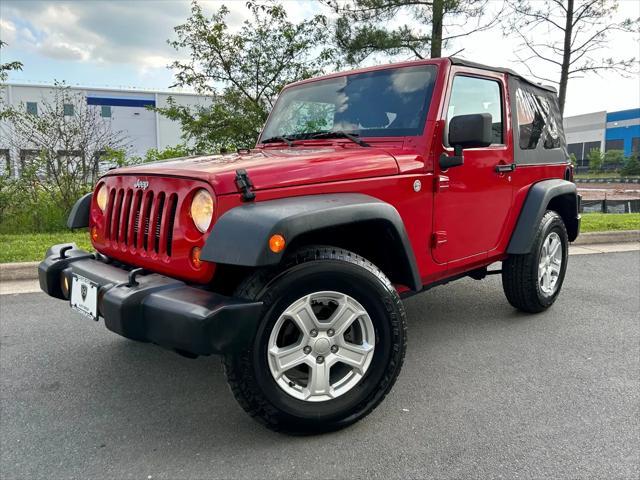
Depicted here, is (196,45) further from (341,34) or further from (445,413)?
(445,413)

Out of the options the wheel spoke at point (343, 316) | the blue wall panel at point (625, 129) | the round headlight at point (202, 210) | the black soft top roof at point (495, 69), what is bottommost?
the wheel spoke at point (343, 316)

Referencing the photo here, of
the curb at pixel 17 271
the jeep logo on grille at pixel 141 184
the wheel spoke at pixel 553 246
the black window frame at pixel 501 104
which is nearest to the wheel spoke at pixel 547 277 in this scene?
the wheel spoke at pixel 553 246

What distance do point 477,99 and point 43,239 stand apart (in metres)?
5.89

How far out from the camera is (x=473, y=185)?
10.7ft

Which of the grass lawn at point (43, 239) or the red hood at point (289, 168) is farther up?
the red hood at point (289, 168)

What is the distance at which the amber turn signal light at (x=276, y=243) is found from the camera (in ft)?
6.59

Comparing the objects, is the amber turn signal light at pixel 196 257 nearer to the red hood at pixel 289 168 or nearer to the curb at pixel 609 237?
the red hood at pixel 289 168

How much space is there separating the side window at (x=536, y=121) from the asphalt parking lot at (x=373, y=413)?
148 cm

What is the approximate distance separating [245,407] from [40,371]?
1.65 m

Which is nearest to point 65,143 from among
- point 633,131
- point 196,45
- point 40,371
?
point 196,45

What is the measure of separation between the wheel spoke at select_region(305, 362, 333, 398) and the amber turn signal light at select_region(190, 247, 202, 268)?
27.8 inches

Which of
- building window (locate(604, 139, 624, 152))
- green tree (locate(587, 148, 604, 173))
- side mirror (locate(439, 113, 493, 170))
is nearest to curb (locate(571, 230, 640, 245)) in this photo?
side mirror (locate(439, 113, 493, 170))

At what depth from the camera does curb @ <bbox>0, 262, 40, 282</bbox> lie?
203 inches

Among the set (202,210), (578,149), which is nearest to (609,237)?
(202,210)
